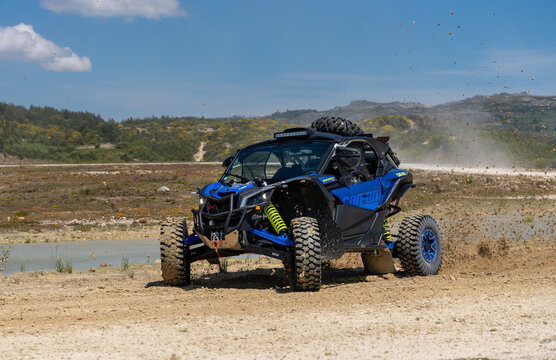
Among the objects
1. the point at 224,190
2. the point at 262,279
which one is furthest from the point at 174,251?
the point at 262,279

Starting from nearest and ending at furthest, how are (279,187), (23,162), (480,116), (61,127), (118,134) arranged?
(279,187) < (23,162) < (480,116) < (118,134) < (61,127)

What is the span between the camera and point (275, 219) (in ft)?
33.4

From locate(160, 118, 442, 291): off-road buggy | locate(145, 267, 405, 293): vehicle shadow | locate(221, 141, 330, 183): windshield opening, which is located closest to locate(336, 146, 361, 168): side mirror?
locate(160, 118, 442, 291): off-road buggy

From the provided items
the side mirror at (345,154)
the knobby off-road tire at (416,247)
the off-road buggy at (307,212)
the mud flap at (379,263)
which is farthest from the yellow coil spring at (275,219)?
the knobby off-road tire at (416,247)

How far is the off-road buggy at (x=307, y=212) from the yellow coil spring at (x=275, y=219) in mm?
16

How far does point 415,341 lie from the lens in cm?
709

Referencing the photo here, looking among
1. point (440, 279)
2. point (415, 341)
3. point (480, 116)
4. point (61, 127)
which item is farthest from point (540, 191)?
point (61, 127)

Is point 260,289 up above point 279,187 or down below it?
below

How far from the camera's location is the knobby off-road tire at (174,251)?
35.4 feet

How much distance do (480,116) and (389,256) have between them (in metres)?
72.0

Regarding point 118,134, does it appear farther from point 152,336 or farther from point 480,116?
point 152,336

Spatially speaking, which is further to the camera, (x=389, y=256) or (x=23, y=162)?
(x=23, y=162)

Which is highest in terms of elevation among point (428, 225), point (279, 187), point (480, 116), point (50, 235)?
point (480, 116)

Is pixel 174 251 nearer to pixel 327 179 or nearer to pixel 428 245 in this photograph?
pixel 327 179
